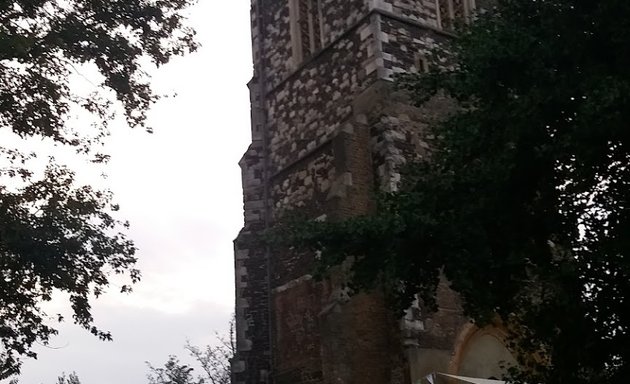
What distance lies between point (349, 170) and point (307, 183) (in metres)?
2.23

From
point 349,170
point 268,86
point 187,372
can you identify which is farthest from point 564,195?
point 187,372

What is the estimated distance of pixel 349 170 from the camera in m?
13.6

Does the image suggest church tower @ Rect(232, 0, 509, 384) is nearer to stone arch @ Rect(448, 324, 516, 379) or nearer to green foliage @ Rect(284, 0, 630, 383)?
stone arch @ Rect(448, 324, 516, 379)

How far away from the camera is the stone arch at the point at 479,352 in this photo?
1279cm

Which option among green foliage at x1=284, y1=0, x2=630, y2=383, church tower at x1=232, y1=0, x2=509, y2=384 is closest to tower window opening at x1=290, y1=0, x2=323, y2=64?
church tower at x1=232, y1=0, x2=509, y2=384

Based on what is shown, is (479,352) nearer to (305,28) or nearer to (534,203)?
(534,203)

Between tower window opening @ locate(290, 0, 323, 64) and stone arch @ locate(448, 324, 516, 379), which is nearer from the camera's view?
stone arch @ locate(448, 324, 516, 379)

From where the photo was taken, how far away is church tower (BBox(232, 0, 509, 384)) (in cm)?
1254

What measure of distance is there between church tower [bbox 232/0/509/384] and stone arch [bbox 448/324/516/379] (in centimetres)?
3

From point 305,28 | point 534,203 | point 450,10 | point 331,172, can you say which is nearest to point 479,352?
point 331,172

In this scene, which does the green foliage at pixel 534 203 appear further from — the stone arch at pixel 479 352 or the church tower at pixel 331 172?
the stone arch at pixel 479 352

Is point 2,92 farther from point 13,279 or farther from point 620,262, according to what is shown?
point 620,262

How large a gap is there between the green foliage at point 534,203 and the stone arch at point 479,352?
14.1ft

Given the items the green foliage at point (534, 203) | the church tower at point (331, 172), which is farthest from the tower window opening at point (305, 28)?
the green foliage at point (534, 203)
